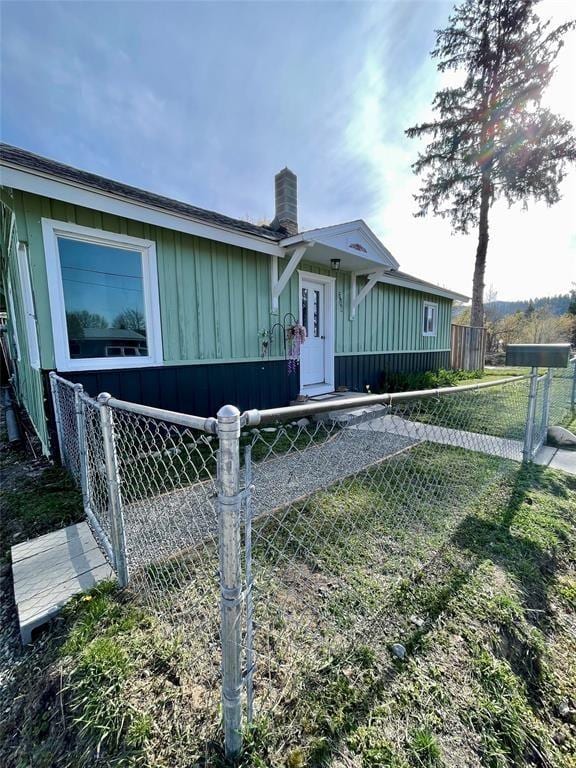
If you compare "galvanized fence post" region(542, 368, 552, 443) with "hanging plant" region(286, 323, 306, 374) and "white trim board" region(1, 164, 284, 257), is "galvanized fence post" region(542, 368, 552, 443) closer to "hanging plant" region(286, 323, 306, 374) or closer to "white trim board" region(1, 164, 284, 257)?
"hanging plant" region(286, 323, 306, 374)

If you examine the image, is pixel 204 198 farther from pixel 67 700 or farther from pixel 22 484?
pixel 67 700

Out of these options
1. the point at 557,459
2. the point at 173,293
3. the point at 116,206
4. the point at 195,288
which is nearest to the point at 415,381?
the point at 557,459

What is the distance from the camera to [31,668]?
4.70 feet

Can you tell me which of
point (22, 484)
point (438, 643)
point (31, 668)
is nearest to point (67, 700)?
point (31, 668)

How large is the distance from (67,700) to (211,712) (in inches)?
22.7

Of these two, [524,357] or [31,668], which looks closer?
[31,668]

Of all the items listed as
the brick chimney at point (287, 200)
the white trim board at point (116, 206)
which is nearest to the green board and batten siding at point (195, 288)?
the white trim board at point (116, 206)

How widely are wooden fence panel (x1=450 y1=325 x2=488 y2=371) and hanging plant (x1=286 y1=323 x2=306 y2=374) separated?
829 centimetres

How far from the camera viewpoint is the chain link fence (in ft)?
3.51

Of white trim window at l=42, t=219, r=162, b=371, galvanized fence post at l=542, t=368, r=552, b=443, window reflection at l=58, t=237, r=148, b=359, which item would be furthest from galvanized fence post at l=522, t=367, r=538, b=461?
window reflection at l=58, t=237, r=148, b=359

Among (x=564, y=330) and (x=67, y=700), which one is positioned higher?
(x=564, y=330)

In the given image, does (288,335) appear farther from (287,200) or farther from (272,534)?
(272,534)

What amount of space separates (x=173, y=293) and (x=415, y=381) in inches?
266

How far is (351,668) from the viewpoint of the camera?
145 centimetres
